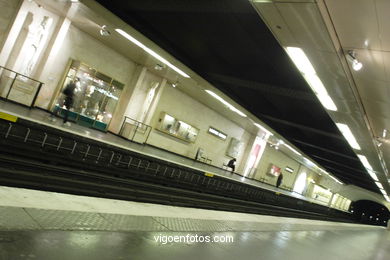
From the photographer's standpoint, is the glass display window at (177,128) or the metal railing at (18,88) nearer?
the metal railing at (18,88)

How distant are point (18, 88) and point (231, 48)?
8.06 metres

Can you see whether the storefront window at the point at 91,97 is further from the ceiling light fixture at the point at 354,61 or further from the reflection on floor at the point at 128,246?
the ceiling light fixture at the point at 354,61

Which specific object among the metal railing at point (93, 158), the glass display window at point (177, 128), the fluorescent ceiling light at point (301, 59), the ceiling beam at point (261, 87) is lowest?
the metal railing at point (93, 158)

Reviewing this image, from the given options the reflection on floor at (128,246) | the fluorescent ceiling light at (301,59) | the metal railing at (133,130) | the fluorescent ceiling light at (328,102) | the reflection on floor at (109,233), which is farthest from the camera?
the metal railing at (133,130)

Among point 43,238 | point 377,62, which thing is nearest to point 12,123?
point 43,238

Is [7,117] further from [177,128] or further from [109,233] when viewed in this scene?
[177,128]

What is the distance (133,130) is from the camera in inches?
590

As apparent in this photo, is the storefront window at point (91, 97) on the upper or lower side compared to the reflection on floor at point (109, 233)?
upper

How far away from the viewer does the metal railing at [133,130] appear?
49.2ft

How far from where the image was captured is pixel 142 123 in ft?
50.5

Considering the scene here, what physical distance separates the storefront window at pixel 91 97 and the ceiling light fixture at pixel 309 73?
10.1 meters

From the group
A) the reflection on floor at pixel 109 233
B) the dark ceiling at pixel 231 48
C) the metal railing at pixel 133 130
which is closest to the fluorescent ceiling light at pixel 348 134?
the dark ceiling at pixel 231 48

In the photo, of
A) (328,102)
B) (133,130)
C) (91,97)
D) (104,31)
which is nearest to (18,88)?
(91,97)

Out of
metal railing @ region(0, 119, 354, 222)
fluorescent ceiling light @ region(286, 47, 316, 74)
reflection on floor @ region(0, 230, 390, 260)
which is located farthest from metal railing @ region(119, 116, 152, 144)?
reflection on floor @ region(0, 230, 390, 260)
